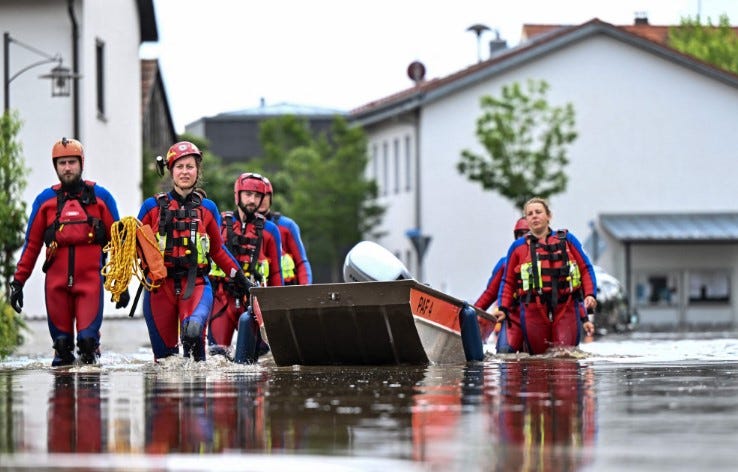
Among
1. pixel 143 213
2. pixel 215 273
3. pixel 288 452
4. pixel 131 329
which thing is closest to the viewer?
pixel 288 452

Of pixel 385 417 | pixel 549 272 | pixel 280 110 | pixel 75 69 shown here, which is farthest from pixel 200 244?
pixel 280 110

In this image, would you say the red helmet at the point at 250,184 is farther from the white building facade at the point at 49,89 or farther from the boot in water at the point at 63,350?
the white building facade at the point at 49,89

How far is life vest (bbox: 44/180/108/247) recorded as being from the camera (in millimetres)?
16312

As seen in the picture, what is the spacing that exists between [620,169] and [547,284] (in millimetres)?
49711

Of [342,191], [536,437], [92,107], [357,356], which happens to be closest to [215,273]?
[357,356]

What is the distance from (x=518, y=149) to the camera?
60219mm

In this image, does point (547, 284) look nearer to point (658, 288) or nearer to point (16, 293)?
point (16, 293)

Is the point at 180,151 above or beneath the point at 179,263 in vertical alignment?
above

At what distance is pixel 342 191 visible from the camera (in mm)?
74125

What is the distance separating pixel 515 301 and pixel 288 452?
11.6m

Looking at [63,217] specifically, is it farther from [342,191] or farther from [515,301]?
[342,191]

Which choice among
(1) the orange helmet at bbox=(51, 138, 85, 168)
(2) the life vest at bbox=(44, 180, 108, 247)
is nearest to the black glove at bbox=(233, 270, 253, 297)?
(2) the life vest at bbox=(44, 180, 108, 247)

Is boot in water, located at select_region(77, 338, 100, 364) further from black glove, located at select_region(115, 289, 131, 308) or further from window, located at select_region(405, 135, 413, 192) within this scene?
window, located at select_region(405, 135, 413, 192)

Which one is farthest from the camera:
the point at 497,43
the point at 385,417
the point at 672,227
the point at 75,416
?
the point at 497,43
